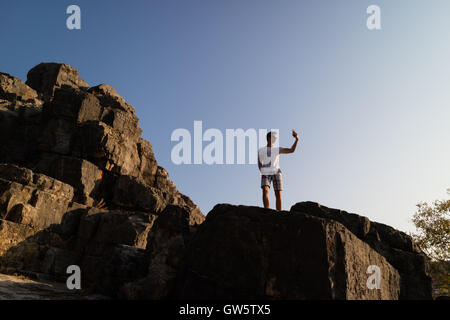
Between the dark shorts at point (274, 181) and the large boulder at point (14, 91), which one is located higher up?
the large boulder at point (14, 91)

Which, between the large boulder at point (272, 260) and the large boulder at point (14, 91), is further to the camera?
the large boulder at point (14, 91)

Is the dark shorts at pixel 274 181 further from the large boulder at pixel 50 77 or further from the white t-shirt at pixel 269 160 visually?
the large boulder at pixel 50 77

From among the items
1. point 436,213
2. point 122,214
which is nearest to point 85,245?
point 122,214

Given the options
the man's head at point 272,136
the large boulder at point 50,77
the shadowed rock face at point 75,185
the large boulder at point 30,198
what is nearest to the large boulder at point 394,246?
the man's head at point 272,136

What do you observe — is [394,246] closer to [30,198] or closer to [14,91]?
[30,198]

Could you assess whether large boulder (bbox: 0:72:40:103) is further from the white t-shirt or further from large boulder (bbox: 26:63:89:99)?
the white t-shirt

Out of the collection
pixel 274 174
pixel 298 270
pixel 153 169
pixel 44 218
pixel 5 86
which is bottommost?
pixel 298 270

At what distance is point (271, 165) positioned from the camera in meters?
7.82

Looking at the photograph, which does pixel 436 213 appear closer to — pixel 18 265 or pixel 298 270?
pixel 298 270

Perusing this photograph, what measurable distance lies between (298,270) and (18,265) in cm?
953

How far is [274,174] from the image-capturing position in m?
7.82

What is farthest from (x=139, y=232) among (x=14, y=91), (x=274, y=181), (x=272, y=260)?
(x=14, y=91)

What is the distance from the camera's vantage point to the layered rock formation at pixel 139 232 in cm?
527

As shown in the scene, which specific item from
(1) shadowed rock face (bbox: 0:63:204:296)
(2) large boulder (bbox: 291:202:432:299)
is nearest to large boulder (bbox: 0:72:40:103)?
(1) shadowed rock face (bbox: 0:63:204:296)
